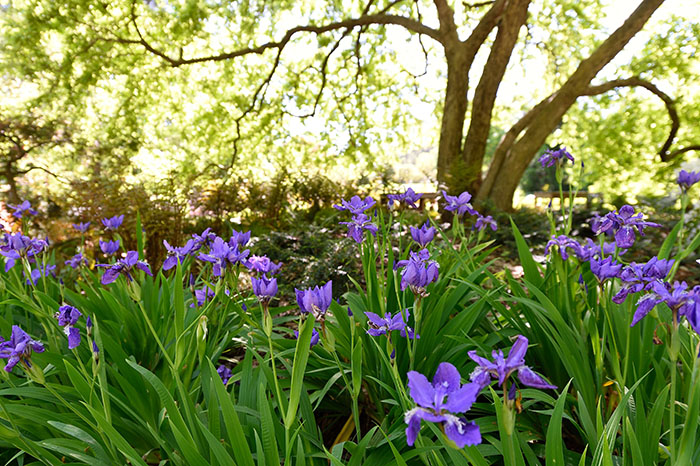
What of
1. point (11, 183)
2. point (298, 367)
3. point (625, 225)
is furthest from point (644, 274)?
point (11, 183)

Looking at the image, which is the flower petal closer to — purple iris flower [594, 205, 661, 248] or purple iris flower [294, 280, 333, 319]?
purple iris flower [294, 280, 333, 319]

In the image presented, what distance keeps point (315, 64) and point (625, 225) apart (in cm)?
781

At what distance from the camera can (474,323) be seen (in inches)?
63.7

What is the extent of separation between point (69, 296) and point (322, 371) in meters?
1.22

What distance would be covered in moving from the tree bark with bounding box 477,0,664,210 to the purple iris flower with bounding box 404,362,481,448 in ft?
18.3

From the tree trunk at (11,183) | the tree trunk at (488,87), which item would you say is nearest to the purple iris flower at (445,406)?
the tree trunk at (488,87)

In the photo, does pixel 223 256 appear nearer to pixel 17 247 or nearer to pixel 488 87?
pixel 17 247

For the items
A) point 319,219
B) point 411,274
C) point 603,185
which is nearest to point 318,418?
point 411,274

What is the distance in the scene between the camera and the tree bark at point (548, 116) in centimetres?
488

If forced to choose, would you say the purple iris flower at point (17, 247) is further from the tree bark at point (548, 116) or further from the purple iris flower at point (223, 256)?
the tree bark at point (548, 116)

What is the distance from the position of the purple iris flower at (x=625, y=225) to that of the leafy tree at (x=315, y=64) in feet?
14.3

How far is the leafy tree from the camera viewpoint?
577cm

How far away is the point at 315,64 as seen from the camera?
27.0 feet

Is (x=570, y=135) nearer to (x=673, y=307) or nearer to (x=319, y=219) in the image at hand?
(x=319, y=219)
